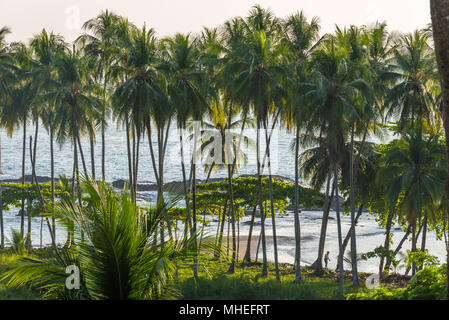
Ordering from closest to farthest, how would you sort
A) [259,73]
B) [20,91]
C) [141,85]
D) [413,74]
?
[259,73]
[141,85]
[413,74]
[20,91]

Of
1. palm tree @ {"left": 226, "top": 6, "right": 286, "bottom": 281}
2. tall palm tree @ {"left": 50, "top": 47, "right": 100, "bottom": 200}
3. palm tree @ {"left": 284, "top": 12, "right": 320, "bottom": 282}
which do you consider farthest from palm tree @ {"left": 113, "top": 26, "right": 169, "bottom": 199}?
palm tree @ {"left": 284, "top": 12, "right": 320, "bottom": 282}

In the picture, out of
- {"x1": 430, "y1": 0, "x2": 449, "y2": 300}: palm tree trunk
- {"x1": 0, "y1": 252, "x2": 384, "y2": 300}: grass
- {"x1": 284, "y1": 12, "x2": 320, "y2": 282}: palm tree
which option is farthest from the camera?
{"x1": 284, "y1": 12, "x2": 320, "y2": 282}: palm tree

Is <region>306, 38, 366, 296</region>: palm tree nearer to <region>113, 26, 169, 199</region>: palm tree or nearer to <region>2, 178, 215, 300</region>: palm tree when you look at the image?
<region>113, 26, 169, 199</region>: palm tree

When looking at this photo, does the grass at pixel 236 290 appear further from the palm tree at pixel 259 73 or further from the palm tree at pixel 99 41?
the palm tree at pixel 99 41

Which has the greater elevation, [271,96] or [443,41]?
[271,96]

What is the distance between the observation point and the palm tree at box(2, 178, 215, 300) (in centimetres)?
622

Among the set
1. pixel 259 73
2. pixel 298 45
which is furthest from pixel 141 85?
pixel 298 45

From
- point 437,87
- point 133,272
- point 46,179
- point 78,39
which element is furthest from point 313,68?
point 46,179

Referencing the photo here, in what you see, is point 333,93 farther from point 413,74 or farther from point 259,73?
point 413,74

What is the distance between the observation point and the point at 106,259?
6246 millimetres

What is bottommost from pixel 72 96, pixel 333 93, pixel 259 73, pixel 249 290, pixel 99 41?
pixel 249 290

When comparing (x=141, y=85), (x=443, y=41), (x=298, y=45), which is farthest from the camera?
(x=298, y=45)

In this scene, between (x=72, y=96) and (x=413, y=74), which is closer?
(x=413, y=74)

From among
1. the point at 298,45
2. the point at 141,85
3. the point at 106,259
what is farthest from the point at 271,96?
the point at 106,259
